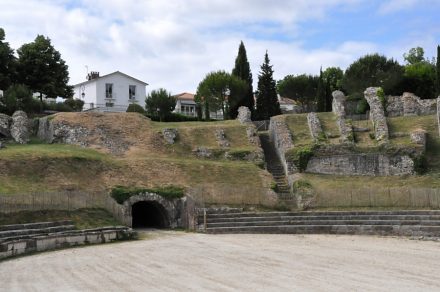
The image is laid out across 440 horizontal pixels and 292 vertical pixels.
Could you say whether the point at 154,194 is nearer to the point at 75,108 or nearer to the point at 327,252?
the point at 327,252

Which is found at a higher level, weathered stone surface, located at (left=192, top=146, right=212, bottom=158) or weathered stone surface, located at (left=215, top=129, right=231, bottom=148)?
weathered stone surface, located at (left=215, top=129, right=231, bottom=148)

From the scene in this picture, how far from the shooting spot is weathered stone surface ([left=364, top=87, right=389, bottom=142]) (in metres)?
42.9

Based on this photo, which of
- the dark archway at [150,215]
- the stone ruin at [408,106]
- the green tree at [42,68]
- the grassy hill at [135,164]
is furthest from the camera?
the green tree at [42,68]

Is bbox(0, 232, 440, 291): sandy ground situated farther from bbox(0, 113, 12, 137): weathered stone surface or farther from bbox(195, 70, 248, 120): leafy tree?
bbox(195, 70, 248, 120): leafy tree

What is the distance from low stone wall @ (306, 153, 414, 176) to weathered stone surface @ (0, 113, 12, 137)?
25.3 meters

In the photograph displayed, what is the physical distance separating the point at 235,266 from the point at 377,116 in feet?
107

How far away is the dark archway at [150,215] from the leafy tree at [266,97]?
26961mm

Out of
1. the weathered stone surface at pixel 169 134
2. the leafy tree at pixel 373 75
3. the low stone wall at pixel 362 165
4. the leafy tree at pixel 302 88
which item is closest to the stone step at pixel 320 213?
the low stone wall at pixel 362 165

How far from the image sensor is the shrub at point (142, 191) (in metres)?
32.3

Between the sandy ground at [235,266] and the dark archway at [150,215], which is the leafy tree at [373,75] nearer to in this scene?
the dark archway at [150,215]

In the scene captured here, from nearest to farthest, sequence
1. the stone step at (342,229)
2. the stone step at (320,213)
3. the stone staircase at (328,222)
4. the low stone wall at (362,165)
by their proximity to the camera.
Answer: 1. the stone step at (342,229)
2. the stone staircase at (328,222)
3. the stone step at (320,213)
4. the low stone wall at (362,165)

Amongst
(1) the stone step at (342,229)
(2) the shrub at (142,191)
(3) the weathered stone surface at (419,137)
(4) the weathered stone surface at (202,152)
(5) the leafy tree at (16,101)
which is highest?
(5) the leafy tree at (16,101)

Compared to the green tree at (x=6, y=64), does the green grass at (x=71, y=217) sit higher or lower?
lower

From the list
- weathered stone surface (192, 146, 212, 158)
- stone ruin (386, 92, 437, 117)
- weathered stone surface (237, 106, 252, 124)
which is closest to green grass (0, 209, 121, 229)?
weathered stone surface (192, 146, 212, 158)
